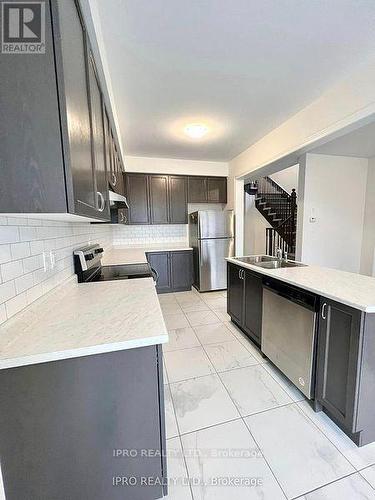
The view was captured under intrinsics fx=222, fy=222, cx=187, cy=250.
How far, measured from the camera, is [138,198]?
415 cm

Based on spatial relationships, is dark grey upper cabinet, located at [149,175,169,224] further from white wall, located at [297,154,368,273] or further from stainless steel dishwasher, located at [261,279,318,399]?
stainless steel dishwasher, located at [261,279,318,399]

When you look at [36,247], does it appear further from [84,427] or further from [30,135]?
[84,427]

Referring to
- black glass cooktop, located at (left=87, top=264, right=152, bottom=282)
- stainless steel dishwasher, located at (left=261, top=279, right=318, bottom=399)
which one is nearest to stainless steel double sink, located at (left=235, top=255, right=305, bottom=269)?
stainless steel dishwasher, located at (left=261, top=279, right=318, bottom=399)

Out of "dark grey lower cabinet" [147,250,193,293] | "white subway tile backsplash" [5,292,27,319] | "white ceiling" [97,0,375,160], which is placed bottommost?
"dark grey lower cabinet" [147,250,193,293]

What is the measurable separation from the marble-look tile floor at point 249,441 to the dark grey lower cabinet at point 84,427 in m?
0.37

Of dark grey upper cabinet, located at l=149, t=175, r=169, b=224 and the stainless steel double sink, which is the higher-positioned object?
dark grey upper cabinet, located at l=149, t=175, r=169, b=224

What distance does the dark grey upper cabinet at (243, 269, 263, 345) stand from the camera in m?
2.14

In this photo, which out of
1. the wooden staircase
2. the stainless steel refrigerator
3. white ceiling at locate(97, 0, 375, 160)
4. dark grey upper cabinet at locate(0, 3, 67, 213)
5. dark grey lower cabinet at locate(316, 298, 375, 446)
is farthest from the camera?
the wooden staircase

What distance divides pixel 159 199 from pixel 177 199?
0.35m

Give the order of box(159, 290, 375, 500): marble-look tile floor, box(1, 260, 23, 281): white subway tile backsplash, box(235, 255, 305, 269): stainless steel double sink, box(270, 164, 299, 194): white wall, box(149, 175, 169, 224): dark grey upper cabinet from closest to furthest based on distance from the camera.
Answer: box(1, 260, 23, 281): white subway tile backsplash → box(159, 290, 375, 500): marble-look tile floor → box(235, 255, 305, 269): stainless steel double sink → box(149, 175, 169, 224): dark grey upper cabinet → box(270, 164, 299, 194): white wall

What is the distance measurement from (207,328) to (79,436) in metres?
2.03

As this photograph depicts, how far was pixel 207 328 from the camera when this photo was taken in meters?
2.77

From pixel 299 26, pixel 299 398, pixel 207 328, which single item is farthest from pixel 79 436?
pixel 299 26

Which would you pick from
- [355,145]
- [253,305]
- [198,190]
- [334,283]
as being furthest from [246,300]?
[198,190]
